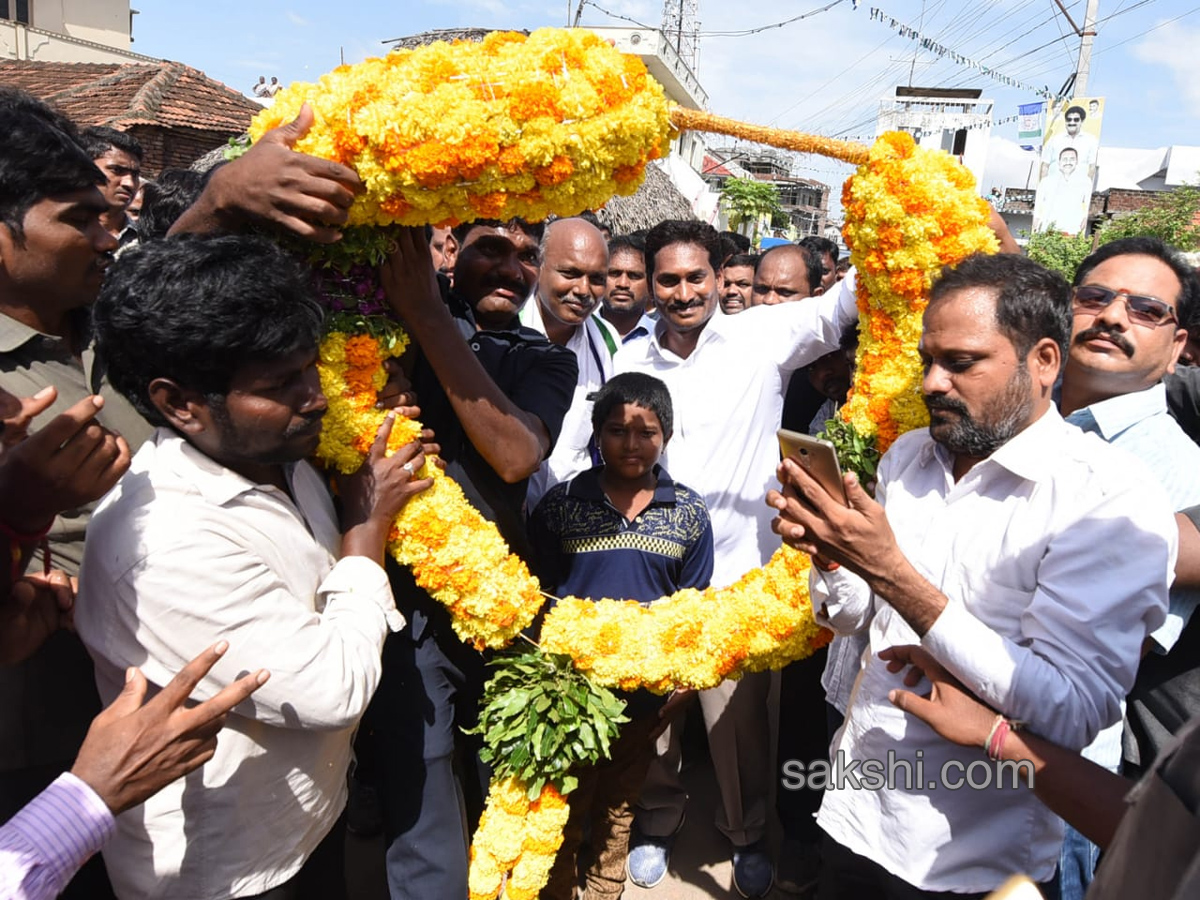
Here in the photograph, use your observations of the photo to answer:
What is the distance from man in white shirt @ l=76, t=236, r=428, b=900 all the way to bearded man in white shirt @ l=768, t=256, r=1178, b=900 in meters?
1.33

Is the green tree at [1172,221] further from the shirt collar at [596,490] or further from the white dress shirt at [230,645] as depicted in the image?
the white dress shirt at [230,645]

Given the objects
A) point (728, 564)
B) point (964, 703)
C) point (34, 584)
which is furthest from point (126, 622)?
point (728, 564)

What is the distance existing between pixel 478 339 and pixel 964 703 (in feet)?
6.88

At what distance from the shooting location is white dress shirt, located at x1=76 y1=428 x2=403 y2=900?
181 cm

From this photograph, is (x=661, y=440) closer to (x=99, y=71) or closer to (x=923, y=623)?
(x=923, y=623)

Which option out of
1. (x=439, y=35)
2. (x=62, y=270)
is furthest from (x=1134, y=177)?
(x=62, y=270)

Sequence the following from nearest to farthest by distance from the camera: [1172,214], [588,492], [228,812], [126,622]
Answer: [126,622]
[228,812]
[588,492]
[1172,214]

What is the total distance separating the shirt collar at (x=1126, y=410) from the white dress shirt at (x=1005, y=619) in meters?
0.58

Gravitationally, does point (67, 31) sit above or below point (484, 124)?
above

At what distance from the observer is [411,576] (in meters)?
2.92

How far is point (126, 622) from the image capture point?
5.95ft

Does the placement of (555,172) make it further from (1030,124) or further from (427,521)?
(1030,124)

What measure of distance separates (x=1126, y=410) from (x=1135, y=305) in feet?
1.32

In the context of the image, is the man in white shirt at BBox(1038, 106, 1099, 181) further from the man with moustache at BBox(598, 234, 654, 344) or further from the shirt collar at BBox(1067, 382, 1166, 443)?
the shirt collar at BBox(1067, 382, 1166, 443)
